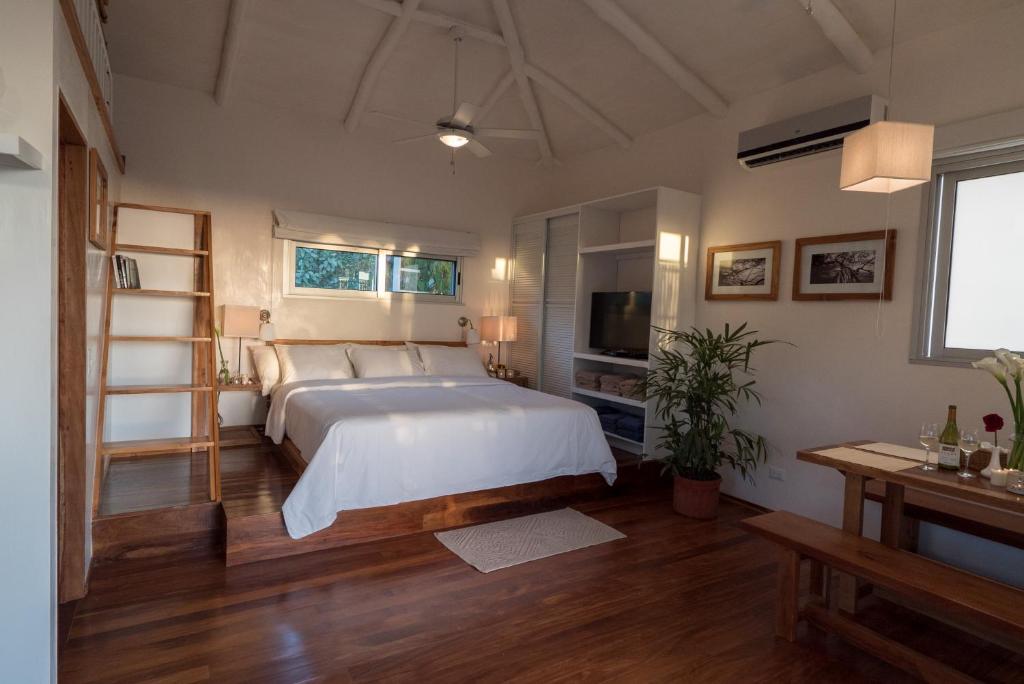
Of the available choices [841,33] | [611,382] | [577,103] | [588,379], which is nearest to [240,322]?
[588,379]

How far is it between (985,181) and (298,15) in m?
4.21

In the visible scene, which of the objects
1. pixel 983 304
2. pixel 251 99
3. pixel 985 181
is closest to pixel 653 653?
pixel 983 304

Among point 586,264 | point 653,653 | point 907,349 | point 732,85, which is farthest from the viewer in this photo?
point 586,264

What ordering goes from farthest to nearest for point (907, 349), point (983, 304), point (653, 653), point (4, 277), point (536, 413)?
point (536, 413) → point (907, 349) → point (983, 304) → point (653, 653) → point (4, 277)

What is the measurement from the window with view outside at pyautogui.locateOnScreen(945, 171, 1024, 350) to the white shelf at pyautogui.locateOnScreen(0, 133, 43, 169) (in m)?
3.93

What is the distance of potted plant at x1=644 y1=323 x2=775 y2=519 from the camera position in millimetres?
3705

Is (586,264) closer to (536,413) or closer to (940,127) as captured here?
(536,413)

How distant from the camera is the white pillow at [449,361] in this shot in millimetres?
4977

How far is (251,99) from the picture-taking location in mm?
4629

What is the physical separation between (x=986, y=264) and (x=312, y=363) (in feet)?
14.3

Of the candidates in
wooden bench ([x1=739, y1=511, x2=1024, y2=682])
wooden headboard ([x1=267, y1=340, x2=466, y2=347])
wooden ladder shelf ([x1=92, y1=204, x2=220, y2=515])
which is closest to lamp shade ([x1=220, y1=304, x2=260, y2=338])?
wooden ladder shelf ([x1=92, y1=204, x2=220, y2=515])

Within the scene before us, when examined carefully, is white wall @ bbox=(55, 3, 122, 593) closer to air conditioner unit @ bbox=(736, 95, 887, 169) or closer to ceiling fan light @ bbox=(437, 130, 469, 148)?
ceiling fan light @ bbox=(437, 130, 469, 148)

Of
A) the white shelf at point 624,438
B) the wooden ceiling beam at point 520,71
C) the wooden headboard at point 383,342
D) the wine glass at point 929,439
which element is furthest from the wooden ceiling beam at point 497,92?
the wine glass at point 929,439

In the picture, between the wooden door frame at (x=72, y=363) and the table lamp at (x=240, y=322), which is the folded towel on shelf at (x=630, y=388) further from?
the wooden door frame at (x=72, y=363)
